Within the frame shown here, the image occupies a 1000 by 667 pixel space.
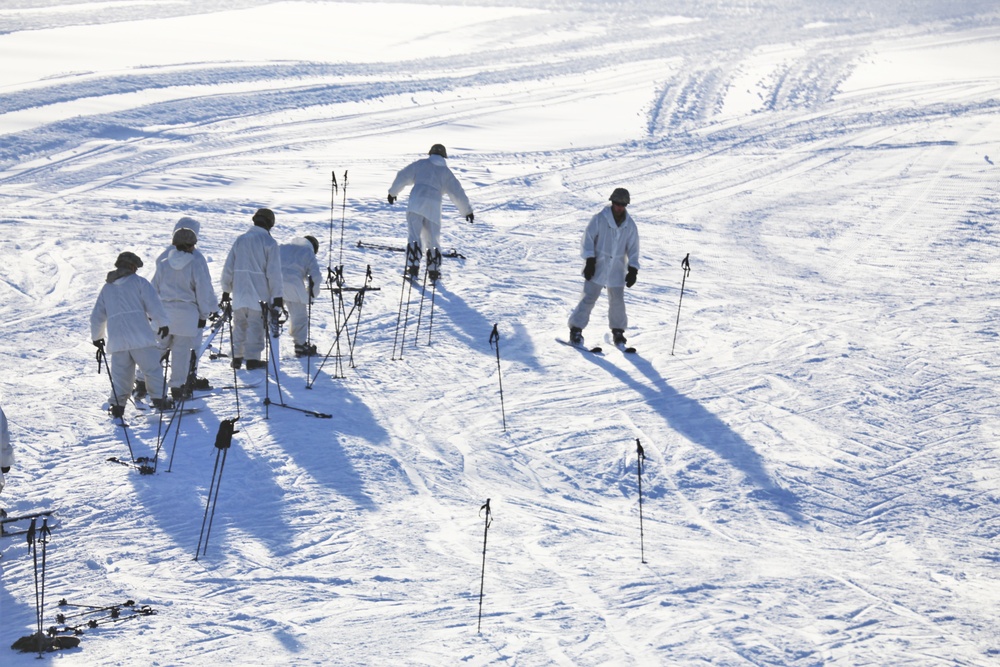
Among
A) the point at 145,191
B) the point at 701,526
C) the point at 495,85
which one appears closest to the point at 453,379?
the point at 701,526

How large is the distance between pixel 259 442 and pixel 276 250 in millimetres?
1905

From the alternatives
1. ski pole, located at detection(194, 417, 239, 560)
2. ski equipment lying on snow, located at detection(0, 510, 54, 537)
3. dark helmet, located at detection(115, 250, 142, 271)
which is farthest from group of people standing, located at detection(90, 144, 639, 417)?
ski equipment lying on snow, located at detection(0, 510, 54, 537)

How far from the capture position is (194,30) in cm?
2655

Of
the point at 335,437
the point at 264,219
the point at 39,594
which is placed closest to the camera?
Answer: the point at 39,594

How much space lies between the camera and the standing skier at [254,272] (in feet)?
34.7

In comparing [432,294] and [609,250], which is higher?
[609,250]

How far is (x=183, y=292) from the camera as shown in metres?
10.1

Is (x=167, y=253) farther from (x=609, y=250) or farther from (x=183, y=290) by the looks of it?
(x=609, y=250)

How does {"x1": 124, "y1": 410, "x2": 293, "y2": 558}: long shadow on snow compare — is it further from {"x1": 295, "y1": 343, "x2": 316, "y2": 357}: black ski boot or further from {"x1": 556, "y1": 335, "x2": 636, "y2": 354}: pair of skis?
{"x1": 556, "y1": 335, "x2": 636, "y2": 354}: pair of skis

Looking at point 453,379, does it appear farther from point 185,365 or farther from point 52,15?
point 52,15

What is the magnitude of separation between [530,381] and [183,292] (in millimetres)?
3000

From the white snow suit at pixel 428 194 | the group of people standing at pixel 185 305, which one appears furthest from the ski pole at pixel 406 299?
the group of people standing at pixel 185 305

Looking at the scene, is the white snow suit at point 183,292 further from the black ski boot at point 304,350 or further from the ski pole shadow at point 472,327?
the ski pole shadow at point 472,327

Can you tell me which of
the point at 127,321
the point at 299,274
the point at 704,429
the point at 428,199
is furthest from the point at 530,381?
the point at 127,321
